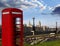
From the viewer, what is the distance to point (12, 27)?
3.56 m

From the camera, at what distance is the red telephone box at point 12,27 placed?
11.6ft

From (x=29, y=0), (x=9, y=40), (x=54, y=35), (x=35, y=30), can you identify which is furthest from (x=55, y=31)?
(x=9, y=40)

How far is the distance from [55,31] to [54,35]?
92 millimetres

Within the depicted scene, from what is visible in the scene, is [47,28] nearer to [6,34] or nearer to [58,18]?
[58,18]

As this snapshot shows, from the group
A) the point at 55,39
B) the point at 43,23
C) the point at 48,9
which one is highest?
the point at 48,9

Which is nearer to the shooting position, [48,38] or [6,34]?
[6,34]

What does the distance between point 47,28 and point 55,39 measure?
12.4 inches

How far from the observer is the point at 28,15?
4375 mm

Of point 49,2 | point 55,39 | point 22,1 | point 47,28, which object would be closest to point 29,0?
point 22,1

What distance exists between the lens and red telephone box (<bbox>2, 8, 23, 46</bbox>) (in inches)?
140

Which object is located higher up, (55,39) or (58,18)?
(58,18)

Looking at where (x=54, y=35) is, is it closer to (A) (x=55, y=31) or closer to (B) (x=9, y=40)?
(A) (x=55, y=31)

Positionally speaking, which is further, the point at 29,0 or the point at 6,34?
the point at 29,0

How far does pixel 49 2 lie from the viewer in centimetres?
449
